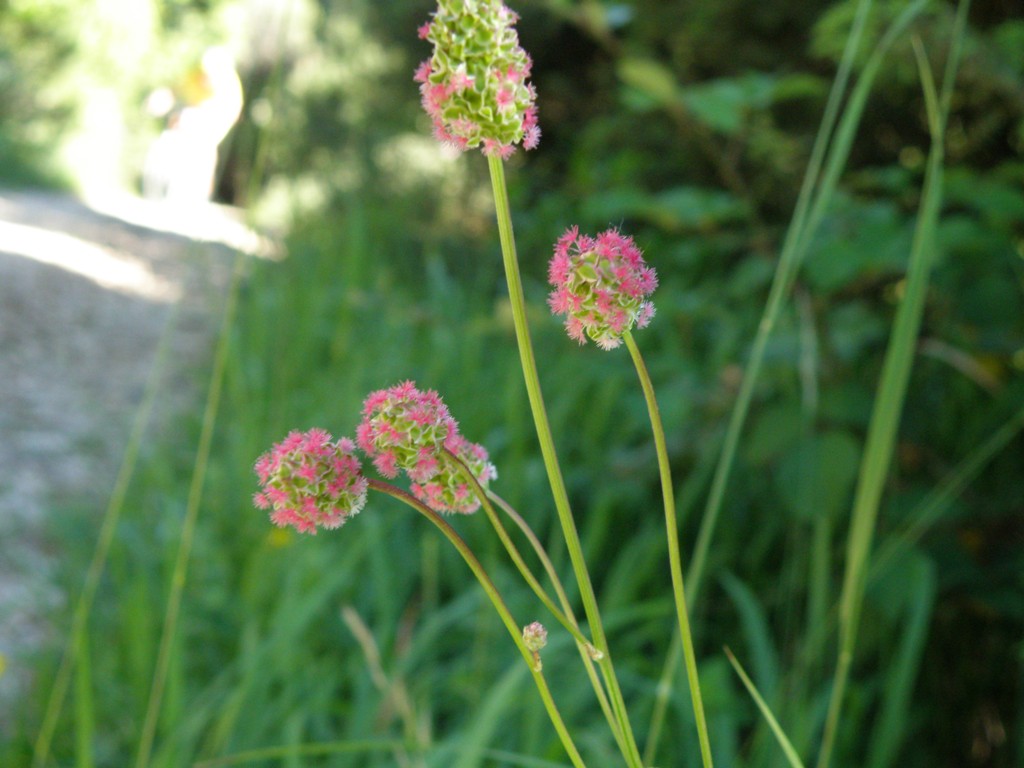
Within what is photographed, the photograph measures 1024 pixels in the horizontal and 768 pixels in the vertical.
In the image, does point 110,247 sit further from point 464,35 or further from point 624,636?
point 464,35

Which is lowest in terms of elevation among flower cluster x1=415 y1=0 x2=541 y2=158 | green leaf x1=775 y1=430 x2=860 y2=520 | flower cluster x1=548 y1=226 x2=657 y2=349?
flower cluster x1=548 y1=226 x2=657 y2=349

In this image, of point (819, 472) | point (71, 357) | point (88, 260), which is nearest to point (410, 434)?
point (819, 472)

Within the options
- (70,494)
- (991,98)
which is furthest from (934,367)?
(70,494)

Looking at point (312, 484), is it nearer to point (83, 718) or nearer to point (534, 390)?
point (534, 390)

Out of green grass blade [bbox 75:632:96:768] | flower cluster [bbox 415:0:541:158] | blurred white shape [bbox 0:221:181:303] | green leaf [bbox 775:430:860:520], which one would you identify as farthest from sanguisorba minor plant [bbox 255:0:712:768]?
blurred white shape [bbox 0:221:181:303]

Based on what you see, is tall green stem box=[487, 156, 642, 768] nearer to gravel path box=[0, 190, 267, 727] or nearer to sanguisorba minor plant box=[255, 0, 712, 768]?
sanguisorba minor plant box=[255, 0, 712, 768]

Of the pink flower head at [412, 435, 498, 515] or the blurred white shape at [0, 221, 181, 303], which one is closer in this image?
the pink flower head at [412, 435, 498, 515]
